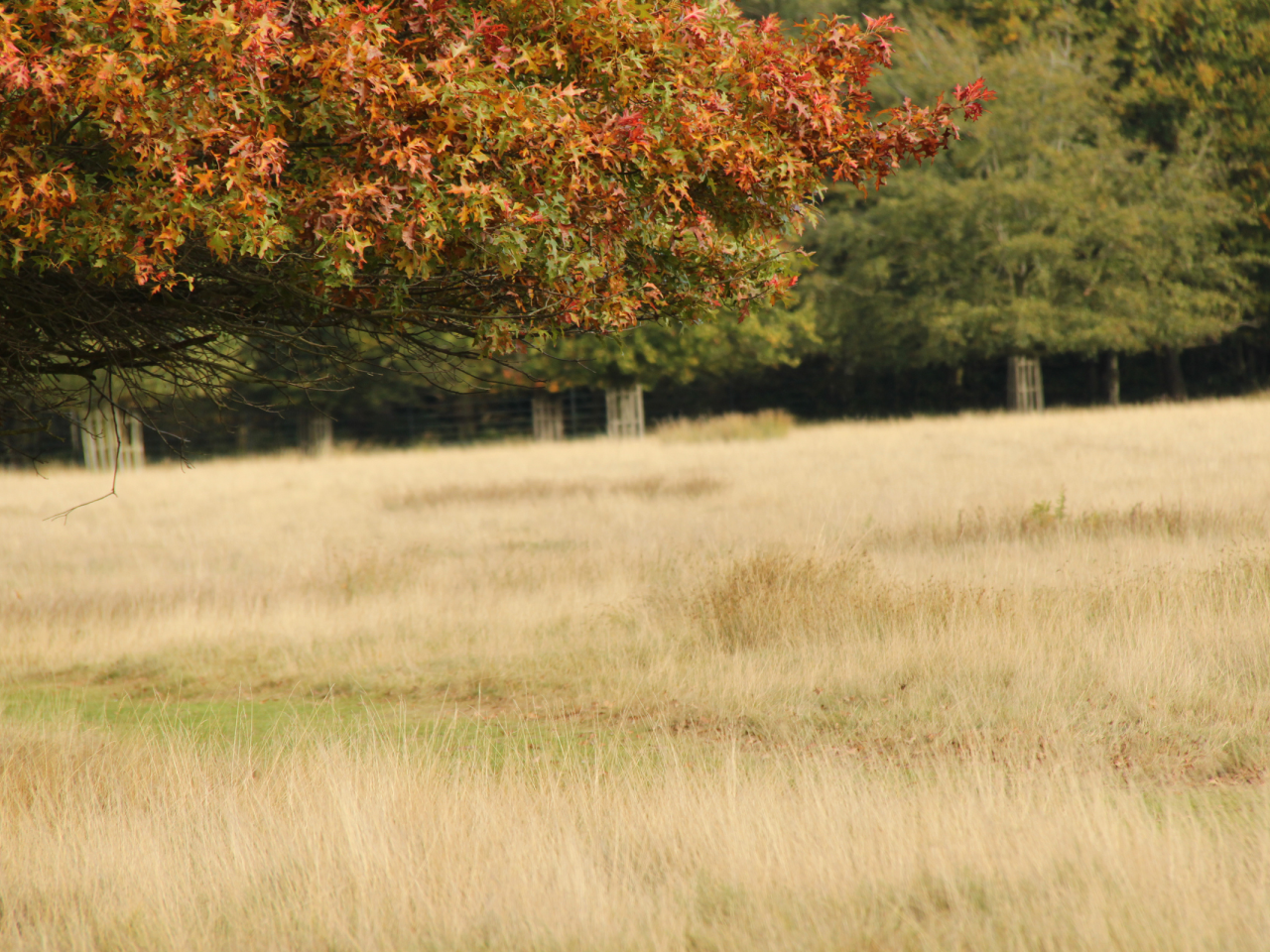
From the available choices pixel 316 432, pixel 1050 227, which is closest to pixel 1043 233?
pixel 1050 227

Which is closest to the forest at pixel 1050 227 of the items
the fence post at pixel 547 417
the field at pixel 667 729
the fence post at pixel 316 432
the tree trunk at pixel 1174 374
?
the tree trunk at pixel 1174 374

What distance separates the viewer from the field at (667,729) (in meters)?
4.33

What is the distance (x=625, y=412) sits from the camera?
39.8 meters

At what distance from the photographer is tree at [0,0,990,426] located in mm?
4461

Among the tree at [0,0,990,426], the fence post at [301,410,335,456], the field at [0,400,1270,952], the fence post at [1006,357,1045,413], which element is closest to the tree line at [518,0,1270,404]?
the fence post at [1006,357,1045,413]

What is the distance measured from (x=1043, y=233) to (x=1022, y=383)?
5.36 m

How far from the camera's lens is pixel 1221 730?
6473mm

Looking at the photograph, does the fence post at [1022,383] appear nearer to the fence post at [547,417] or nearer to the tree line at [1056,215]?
the tree line at [1056,215]

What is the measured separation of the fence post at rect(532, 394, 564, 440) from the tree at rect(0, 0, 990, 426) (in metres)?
35.2

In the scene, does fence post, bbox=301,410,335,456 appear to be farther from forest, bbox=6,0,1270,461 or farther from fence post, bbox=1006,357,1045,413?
fence post, bbox=1006,357,1045,413

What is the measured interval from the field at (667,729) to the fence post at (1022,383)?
76.1 feet

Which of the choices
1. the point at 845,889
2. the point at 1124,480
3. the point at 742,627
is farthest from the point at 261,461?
the point at 845,889

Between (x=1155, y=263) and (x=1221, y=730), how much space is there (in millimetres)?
33400

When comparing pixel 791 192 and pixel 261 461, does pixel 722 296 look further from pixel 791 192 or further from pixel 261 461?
pixel 261 461
